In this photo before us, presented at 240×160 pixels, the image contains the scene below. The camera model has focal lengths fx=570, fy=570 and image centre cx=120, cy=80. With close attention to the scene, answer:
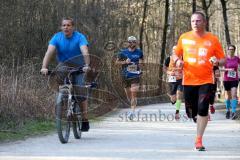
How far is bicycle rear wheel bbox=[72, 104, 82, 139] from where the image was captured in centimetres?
943

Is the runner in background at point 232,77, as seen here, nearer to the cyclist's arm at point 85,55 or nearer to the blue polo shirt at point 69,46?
the blue polo shirt at point 69,46

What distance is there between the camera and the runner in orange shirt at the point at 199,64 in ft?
26.7

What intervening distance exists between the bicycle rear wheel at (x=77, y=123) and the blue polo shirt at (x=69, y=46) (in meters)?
0.79

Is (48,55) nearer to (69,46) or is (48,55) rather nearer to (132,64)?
(69,46)

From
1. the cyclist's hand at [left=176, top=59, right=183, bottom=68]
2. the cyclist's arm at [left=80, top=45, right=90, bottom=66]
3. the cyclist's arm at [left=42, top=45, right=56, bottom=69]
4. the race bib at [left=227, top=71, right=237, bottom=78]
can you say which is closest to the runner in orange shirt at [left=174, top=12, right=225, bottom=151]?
the cyclist's hand at [left=176, top=59, right=183, bottom=68]

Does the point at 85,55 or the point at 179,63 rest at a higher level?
the point at 85,55

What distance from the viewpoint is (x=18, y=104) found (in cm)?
1165

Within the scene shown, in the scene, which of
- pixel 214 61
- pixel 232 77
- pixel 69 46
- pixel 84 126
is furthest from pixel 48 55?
pixel 232 77

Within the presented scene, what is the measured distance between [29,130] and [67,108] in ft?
4.71

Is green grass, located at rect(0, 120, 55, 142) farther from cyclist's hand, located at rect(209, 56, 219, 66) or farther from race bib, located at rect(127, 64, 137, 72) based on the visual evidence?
cyclist's hand, located at rect(209, 56, 219, 66)

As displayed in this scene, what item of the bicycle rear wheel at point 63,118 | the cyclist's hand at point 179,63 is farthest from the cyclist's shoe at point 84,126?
the cyclist's hand at point 179,63

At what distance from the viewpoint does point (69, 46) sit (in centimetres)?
933

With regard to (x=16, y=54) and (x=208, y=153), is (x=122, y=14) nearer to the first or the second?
(x=16, y=54)

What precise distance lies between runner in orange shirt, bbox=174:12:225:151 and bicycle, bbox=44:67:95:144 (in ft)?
6.10
